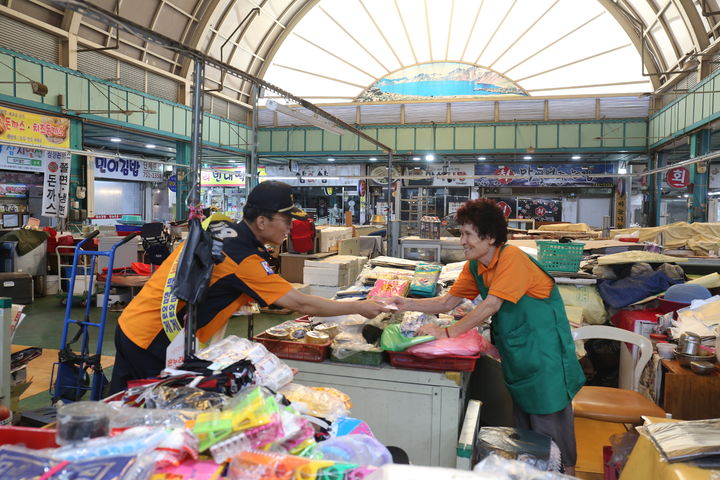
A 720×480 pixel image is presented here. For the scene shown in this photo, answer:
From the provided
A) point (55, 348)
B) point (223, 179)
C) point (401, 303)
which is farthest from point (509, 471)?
point (223, 179)

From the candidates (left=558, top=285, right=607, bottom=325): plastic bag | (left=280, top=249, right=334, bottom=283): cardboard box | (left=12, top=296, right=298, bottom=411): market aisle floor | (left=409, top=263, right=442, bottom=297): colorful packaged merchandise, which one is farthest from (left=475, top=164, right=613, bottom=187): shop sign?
(left=409, top=263, right=442, bottom=297): colorful packaged merchandise

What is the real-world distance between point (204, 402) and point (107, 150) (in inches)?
767

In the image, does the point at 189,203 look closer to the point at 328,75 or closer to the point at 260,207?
the point at 260,207

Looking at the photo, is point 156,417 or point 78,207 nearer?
point 156,417

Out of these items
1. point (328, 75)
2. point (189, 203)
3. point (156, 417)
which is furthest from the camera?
point (328, 75)

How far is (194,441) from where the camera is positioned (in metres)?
1.09

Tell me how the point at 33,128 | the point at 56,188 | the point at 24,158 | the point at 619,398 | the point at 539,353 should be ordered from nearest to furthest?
the point at 539,353 < the point at 619,398 < the point at 33,128 < the point at 56,188 < the point at 24,158

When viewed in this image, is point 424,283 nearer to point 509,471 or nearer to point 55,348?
point 509,471

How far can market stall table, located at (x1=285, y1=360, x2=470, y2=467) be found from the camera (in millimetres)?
2639

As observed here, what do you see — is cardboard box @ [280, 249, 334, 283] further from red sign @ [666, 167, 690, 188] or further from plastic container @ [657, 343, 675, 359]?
red sign @ [666, 167, 690, 188]

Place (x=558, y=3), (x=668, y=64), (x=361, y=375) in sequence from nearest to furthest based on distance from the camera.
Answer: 1. (x=361, y=375)
2. (x=668, y=64)
3. (x=558, y=3)

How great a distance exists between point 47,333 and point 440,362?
6.40 metres

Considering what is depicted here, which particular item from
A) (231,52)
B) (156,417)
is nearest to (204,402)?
(156,417)

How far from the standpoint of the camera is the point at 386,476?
1.04m
